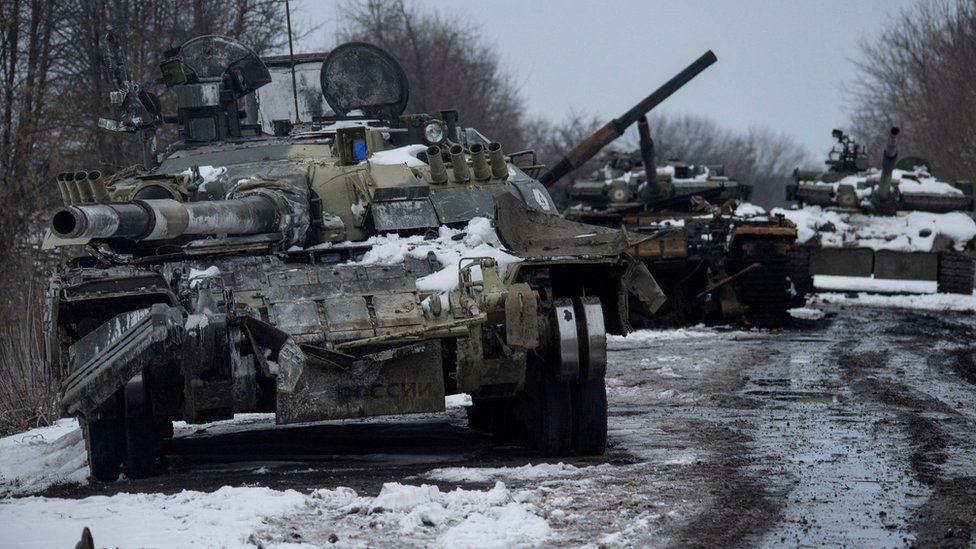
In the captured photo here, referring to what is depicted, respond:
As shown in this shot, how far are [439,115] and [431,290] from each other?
3587 mm

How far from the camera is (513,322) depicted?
8945 mm

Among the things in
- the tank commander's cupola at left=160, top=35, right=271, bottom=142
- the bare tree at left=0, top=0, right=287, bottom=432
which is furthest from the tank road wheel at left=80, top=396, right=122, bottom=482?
the bare tree at left=0, top=0, right=287, bottom=432

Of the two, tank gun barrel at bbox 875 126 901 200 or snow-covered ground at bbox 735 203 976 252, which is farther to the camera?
tank gun barrel at bbox 875 126 901 200

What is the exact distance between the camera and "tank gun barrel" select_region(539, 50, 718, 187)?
54.1 ft

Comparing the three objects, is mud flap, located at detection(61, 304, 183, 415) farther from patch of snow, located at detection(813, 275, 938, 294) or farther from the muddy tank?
patch of snow, located at detection(813, 275, 938, 294)

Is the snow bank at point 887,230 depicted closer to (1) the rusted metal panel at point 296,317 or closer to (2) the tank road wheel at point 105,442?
(1) the rusted metal panel at point 296,317

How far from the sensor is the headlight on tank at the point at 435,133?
1161 cm

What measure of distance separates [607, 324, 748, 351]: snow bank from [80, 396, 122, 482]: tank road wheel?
8900mm

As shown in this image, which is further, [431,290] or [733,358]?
[733,358]

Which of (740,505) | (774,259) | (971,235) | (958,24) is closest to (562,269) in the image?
(740,505)

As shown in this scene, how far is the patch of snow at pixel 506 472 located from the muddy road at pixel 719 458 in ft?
0.14

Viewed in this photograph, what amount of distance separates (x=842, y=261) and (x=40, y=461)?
50.0 feet

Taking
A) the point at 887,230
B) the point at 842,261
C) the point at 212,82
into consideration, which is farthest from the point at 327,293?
the point at 887,230

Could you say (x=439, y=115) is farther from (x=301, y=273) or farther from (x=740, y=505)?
(x=740, y=505)
